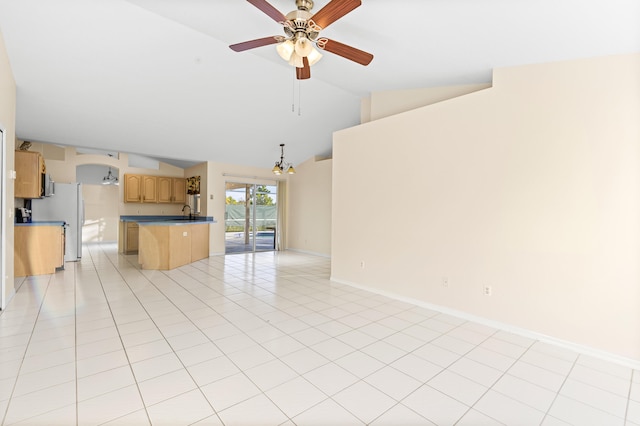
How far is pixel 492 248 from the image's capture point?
3.24m

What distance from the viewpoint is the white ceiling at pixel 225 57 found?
2.47 m

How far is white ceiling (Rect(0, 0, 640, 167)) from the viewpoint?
2.47 m

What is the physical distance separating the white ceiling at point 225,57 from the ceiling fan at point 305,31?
1.35 ft

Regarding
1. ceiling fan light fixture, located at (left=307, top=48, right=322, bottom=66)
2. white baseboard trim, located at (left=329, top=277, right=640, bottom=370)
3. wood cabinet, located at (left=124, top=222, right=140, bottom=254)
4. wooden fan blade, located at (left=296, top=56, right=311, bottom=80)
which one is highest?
wooden fan blade, located at (left=296, top=56, right=311, bottom=80)

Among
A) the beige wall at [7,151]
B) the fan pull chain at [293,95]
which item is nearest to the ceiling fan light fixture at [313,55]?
the fan pull chain at [293,95]

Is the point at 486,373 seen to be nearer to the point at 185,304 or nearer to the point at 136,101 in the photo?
the point at 185,304

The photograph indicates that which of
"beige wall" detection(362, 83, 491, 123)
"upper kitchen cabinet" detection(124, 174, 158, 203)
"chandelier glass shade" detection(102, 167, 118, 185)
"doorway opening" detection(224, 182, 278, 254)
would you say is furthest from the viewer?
"chandelier glass shade" detection(102, 167, 118, 185)

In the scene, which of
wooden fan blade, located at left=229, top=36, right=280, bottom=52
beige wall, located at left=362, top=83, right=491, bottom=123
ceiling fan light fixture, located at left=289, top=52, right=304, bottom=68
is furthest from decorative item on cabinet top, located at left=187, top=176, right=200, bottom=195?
ceiling fan light fixture, located at left=289, top=52, right=304, bottom=68

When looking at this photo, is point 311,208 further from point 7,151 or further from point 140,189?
point 7,151

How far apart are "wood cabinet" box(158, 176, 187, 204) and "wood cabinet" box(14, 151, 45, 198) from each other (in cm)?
321

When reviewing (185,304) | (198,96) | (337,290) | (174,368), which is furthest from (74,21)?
(337,290)

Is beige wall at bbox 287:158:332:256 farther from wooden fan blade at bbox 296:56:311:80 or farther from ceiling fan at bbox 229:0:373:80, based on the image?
ceiling fan at bbox 229:0:373:80

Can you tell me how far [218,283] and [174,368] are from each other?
2.65 meters

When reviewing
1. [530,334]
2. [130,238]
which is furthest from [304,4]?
[130,238]
